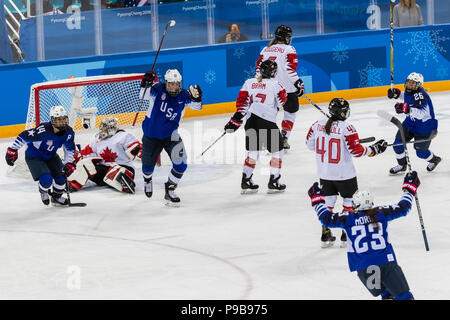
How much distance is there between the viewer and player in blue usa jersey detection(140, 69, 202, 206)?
9953mm

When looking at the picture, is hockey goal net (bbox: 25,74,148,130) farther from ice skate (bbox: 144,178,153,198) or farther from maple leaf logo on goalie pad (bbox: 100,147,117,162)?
ice skate (bbox: 144,178,153,198)

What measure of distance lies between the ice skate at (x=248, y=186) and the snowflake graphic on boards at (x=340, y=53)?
588 cm

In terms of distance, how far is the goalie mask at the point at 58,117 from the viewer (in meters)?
9.88

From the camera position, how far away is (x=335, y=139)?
8.09 meters

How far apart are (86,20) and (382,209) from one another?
8.93 meters

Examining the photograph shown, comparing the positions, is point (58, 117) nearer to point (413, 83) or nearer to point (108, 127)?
point (108, 127)

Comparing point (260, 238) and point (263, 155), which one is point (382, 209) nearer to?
point (260, 238)

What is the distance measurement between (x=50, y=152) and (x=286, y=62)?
3.16 meters

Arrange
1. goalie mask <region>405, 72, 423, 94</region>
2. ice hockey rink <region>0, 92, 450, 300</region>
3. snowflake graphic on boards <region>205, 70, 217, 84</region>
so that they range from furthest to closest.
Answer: snowflake graphic on boards <region>205, 70, 217, 84</region>, goalie mask <region>405, 72, 423, 94</region>, ice hockey rink <region>0, 92, 450, 300</region>

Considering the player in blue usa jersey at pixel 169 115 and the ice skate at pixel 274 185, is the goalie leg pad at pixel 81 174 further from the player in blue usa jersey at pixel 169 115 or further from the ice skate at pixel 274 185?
the ice skate at pixel 274 185

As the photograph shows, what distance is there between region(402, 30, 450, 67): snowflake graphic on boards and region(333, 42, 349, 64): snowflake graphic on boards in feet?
3.29

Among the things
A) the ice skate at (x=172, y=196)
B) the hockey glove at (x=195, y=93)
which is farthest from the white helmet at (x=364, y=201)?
the ice skate at (x=172, y=196)

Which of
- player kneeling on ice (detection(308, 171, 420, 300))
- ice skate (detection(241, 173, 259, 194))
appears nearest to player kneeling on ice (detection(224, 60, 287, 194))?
ice skate (detection(241, 173, 259, 194))
